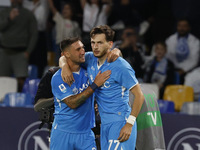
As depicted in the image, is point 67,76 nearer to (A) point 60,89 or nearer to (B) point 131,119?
(A) point 60,89

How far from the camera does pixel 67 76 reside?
18.8 ft

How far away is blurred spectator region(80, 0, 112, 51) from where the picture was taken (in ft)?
36.7

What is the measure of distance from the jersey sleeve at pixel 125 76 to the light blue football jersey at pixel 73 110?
0.55 metres

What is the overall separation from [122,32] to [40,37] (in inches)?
81.4

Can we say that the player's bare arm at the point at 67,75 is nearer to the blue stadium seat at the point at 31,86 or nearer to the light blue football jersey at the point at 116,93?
the light blue football jersey at the point at 116,93

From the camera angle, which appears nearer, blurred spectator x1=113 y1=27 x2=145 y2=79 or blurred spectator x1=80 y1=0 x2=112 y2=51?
blurred spectator x1=113 y1=27 x2=145 y2=79

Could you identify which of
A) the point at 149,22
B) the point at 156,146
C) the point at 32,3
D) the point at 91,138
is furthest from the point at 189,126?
the point at 32,3

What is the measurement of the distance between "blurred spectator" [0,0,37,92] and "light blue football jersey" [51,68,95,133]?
17.2 feet

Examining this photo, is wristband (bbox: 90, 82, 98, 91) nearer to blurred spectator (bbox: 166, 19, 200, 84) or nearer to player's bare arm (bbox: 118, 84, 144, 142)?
player's bare arm (bbox: 118, 84, 144, 142)

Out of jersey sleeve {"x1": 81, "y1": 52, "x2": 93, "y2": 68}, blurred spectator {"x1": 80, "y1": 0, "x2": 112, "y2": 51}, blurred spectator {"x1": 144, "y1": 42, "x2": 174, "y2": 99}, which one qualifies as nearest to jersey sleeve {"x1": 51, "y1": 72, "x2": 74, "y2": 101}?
jersey sleeve {"x1": 81, "y1": 52, "x2": 93, "y2": 68}

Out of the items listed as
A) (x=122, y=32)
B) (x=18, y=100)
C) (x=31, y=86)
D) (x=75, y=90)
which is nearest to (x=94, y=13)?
(x=122, y=32)

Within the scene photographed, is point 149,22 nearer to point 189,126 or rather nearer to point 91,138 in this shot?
point 189,126

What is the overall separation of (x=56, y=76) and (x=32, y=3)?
655 centimetres

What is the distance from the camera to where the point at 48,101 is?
20.4 ft
